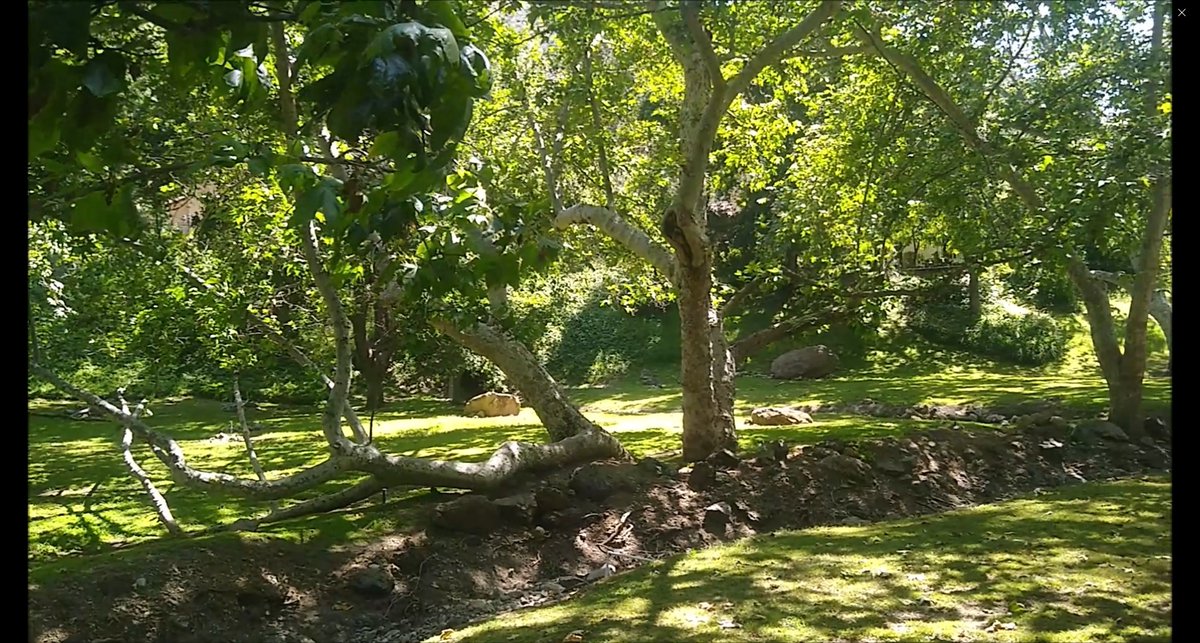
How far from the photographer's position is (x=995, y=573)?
18.7 feet

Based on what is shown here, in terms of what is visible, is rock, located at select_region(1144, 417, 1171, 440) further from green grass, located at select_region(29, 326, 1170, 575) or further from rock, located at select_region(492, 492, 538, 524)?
rock, located at select_region(492, 492, 538, 524)

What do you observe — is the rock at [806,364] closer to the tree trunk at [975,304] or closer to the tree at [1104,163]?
the tree trunk at [975,304]

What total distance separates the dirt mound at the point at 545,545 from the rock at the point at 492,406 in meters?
9.19

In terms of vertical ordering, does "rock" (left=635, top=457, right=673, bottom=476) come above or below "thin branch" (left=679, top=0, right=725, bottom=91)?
below

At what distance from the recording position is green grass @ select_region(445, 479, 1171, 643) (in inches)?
178

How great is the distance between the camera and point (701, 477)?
29.6ft

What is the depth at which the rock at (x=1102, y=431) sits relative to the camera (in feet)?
36.6

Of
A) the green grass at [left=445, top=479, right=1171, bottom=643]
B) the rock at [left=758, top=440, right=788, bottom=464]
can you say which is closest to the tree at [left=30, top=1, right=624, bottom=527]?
the green grass at [left=445, top=479, right=1171, bottom=643]

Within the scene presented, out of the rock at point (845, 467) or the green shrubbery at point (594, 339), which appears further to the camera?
the green shrubbery at point (594, 339)

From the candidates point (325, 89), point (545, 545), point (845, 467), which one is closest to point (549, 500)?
point (545, 545)

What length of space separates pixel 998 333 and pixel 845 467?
15.3m

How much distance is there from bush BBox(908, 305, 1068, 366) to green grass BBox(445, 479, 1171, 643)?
14846mm

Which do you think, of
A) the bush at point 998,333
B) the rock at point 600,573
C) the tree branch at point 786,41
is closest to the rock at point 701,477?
the rock at point 600,573

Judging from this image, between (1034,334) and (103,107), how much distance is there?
2273 centimetres
